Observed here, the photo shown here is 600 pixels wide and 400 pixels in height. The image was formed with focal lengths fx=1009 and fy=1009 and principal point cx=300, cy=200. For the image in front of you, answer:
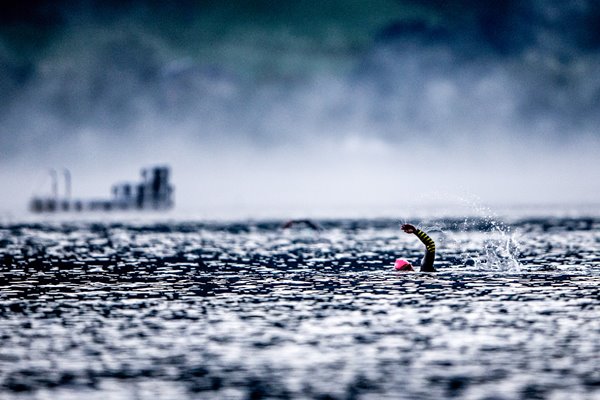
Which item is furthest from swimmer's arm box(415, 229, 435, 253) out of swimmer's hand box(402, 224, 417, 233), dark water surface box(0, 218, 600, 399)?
dark water surface box(0, 218, 600, 399)

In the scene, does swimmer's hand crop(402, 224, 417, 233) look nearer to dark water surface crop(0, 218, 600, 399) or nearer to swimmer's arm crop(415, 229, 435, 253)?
swimmer's arm crop(415, 229, 435, 253)

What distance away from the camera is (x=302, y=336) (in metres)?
30.9

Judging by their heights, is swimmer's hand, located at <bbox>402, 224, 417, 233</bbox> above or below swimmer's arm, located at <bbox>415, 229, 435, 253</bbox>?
above

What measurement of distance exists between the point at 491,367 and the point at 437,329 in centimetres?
714

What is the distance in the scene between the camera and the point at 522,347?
2852cm

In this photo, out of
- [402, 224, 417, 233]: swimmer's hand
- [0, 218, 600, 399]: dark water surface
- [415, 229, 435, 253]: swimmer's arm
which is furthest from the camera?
A: [415, 229, 435, 253]: swimmer's arm

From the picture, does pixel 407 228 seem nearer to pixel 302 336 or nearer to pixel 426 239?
pixel 426 239

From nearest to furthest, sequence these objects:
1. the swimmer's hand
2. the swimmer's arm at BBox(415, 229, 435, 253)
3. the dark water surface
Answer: the dark water surface, the swimmer's hand, the swimmer's arm at BBox(415, 229, 435, 253)

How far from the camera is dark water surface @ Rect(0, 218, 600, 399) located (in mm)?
23125

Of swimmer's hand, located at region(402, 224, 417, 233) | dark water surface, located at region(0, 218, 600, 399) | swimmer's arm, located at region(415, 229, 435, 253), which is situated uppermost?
swimmer's hand, located at region(402, 224, 417, 233)

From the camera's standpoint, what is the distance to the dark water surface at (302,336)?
23125mm

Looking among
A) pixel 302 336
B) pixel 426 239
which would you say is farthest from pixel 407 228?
pixel 302 336

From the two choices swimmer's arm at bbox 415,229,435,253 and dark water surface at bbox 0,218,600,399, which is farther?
swimmer's arm at bbox 415,229,435,253

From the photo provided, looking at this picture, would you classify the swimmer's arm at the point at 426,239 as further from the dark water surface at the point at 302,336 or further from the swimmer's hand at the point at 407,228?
the dark water surface at the point at 302,336
